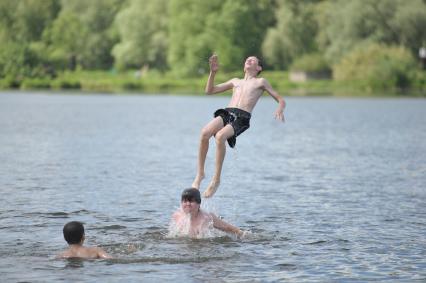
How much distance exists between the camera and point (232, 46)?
101375 mm

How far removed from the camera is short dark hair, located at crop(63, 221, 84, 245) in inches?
565

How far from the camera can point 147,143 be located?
40.7 meters

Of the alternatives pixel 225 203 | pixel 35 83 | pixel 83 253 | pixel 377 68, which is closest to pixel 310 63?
pixel 377 68

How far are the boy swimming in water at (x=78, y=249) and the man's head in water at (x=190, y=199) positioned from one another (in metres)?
1.64

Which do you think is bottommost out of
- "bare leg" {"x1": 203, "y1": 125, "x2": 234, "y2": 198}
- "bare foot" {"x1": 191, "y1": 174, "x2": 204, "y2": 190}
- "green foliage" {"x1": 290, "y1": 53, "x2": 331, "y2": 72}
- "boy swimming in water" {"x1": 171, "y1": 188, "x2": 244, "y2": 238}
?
"boy swimming in water" {"x1": 171, "y1": 188, "x2": 244, "y2": 238}

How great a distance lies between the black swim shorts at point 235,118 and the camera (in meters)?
16.9

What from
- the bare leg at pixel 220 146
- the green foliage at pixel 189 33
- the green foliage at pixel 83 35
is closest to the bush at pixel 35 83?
the green foliage at pixel 83 35

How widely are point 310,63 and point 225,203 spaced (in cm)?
8016

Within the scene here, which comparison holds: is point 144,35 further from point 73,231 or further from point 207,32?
point 73,231

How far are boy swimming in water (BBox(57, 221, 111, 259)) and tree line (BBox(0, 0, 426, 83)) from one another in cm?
7879

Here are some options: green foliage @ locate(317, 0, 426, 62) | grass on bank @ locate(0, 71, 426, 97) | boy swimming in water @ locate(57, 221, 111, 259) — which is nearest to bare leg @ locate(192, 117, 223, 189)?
boy swimming in water @ locate(57, 221, 111, 259)

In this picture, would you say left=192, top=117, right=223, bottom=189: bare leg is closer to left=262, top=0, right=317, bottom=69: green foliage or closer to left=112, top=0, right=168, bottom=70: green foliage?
left=262, top=0, right=317, bottom=69: green foliage

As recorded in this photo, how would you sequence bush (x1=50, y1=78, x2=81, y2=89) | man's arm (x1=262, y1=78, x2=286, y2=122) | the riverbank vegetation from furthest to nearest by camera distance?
bush (x1=50, y1=78, x2=81, y2=89), the riverbank vegetation, man's arm (x1=262, y1=78, x2=286, y2=122)

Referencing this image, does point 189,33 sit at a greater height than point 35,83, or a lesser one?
greater
